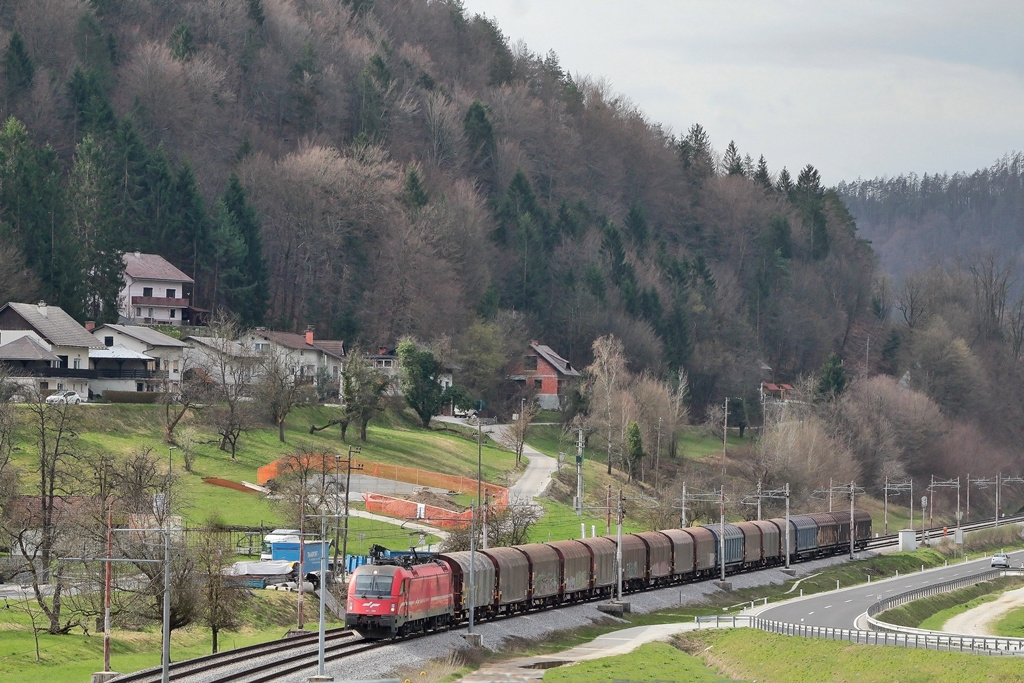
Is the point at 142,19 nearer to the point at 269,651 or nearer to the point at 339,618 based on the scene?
the point at 339,618

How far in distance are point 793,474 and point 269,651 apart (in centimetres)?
8402

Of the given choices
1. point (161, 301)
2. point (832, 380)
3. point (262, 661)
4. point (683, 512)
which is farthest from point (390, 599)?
point (832, 380)

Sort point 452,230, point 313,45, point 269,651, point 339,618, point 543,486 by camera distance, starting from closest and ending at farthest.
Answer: point 269,651 → point 339,618 → point 543,486 → point 452,230 → point 313,45

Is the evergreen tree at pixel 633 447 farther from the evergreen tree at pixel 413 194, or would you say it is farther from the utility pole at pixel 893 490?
the evergreen tree at pixel 413 194

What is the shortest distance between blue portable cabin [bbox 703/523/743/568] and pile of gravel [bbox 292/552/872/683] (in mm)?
1057

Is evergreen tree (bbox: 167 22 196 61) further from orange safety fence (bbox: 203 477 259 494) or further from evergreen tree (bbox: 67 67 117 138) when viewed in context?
orange safety fence (bbox: 203 477 259 494)

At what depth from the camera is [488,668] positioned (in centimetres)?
5441

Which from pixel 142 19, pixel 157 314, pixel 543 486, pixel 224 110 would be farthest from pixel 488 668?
pixel 142 19

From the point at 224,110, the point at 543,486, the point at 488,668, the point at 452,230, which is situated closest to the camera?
the point at 488,668

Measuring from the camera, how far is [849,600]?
82000 mm

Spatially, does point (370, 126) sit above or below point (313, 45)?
below

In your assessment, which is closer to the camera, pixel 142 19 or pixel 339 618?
pixel 339 618

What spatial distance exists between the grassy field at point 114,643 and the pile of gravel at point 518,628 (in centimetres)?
834

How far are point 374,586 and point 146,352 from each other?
65496 mm
